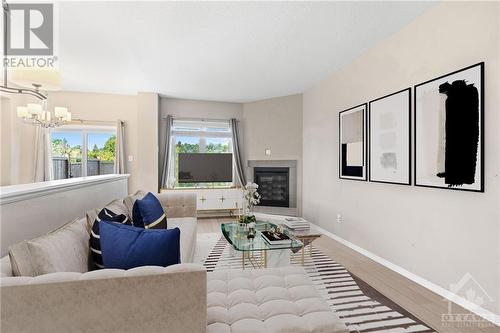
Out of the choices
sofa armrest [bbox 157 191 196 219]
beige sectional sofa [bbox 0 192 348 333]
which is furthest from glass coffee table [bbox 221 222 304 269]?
beige sectional sofa [bbox 0 192 348 333]

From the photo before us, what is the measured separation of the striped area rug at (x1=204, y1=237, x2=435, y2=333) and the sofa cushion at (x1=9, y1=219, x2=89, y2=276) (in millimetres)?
1645

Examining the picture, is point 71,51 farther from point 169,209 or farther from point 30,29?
point 169,209

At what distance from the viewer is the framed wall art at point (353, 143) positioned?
132 inches

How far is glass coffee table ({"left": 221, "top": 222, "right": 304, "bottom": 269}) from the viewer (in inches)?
93.4

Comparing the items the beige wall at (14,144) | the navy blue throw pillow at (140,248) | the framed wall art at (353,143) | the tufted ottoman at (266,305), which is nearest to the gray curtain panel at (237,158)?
the framed wall art at (353,143)

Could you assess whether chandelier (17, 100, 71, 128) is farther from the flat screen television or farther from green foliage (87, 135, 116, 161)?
the flat screen television

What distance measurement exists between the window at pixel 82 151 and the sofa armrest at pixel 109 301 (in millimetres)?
4985

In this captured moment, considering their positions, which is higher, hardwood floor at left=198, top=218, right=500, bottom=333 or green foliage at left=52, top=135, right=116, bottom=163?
green foliage at left=52, top=135, right=116, bottom=163

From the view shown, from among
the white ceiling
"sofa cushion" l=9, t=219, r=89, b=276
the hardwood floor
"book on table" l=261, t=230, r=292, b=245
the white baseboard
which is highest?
the white ceiling

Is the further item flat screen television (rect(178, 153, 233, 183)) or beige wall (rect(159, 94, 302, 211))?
flat screen television (rect(178, 153, 233, 183))

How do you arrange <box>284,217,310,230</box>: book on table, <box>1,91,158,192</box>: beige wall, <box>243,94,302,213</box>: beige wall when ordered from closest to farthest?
<box>284,217,310,230</box>: book on table, <box>1,91,158,192</box>: beige wall, <box>243,94,302,213</box>: beige wall

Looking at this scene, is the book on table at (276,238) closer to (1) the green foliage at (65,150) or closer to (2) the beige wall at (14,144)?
(1) the green foliage at (65,150)

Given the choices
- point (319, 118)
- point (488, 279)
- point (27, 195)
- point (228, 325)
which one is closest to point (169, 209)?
point (27, 195)

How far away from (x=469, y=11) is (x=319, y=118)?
258 cm
